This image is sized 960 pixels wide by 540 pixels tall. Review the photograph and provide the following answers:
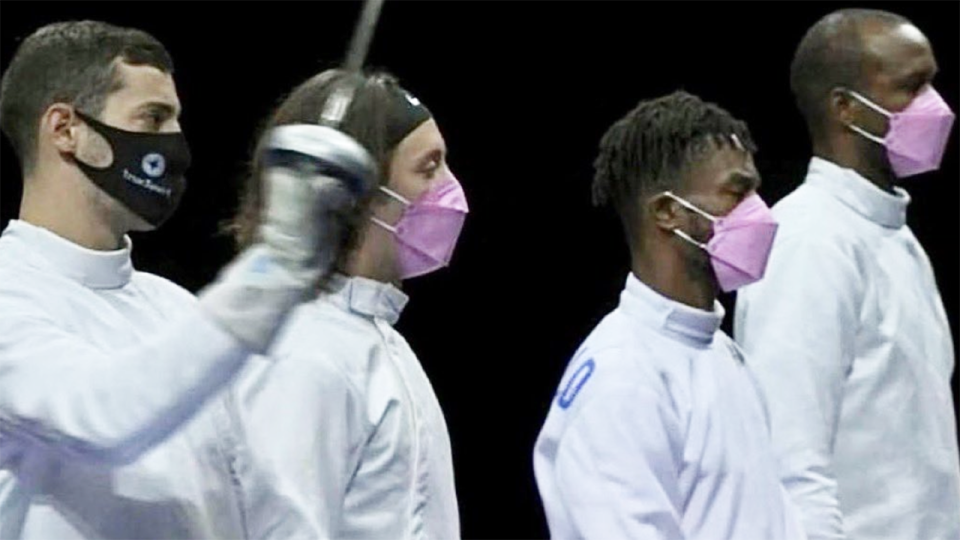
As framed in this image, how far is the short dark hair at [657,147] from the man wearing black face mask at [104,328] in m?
0.75

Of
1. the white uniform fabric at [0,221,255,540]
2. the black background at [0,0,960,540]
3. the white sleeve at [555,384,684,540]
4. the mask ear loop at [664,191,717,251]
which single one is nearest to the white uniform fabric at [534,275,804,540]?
the white sleeve at [555,384,684,540]

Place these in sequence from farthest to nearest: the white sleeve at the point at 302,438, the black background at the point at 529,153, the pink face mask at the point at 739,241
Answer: the black background at the point at 529,153
the pink face mask at the point at 739,241
the white sleeve at the point at 302,438

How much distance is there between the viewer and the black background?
4.81 metres

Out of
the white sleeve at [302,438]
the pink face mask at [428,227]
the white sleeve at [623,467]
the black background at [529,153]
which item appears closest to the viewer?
the white sleeve at [302,438]

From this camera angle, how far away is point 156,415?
2295mm

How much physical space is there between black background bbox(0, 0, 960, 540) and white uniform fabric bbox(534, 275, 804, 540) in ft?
5.27

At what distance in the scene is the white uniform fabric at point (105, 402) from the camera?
228 cm

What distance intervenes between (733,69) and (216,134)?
1.07 m

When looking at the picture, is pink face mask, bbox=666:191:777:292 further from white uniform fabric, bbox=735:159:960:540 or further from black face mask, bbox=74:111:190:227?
black face mask, bbox=74:111:190:227

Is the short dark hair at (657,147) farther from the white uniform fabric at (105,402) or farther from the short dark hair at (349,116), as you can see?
the white uniform fabric at (105,402)

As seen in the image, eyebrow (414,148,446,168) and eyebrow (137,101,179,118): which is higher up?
eyebrow (137,101,179,118)

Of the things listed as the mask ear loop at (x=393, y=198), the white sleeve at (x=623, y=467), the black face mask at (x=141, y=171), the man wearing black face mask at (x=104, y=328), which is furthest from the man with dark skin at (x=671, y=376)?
the black face mask at (x=141, y=171)

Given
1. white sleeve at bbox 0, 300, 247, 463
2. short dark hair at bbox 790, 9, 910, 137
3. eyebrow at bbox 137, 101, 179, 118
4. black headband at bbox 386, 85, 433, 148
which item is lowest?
white sleeve at bbox 0, 300, 247, 463

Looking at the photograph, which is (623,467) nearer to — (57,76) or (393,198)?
(393,198)
